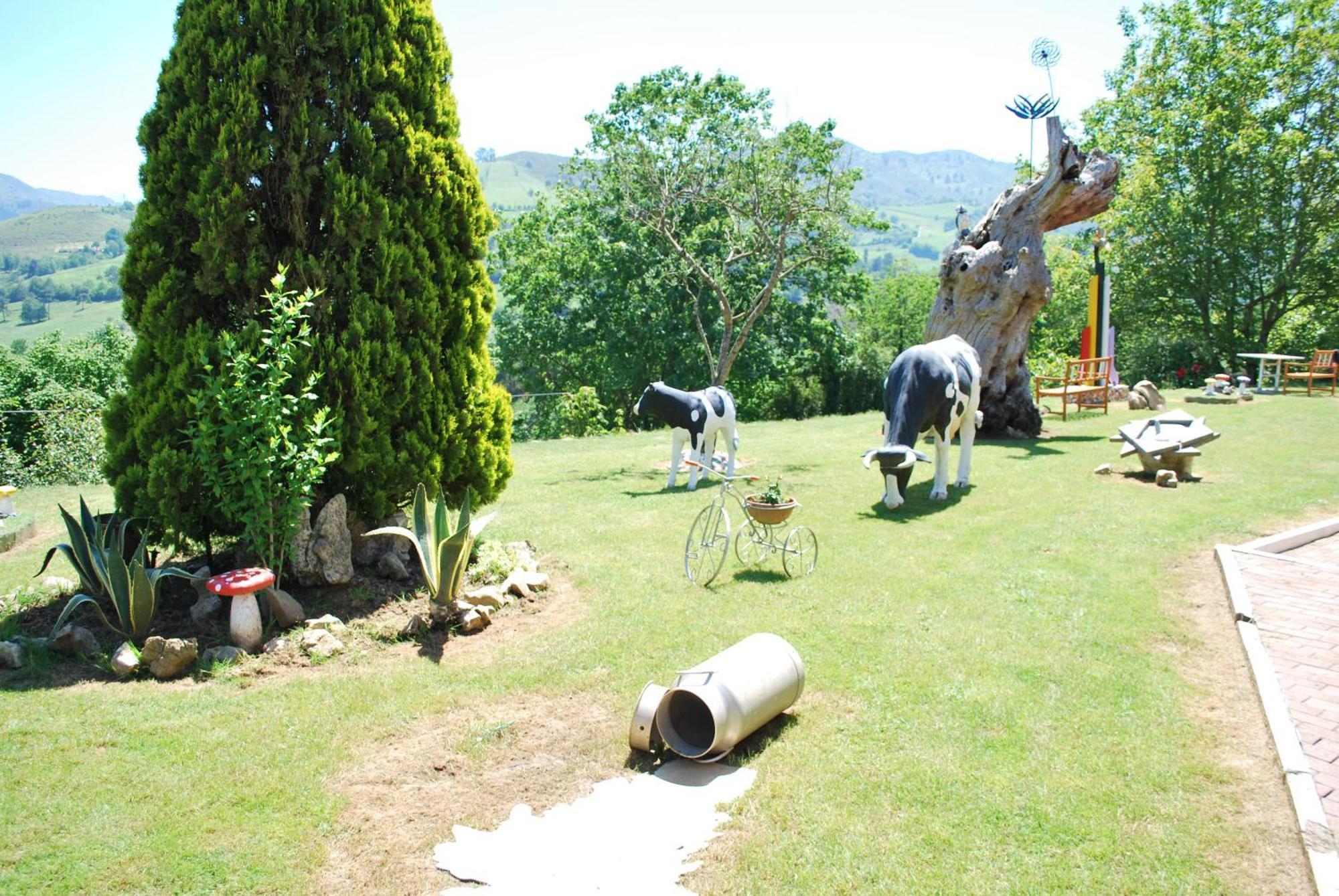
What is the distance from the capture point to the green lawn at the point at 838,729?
426 cm

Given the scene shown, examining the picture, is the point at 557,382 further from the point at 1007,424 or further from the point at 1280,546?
the point at 1280,546

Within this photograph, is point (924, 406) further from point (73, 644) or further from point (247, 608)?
point (73, 644)

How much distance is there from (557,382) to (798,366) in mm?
11156

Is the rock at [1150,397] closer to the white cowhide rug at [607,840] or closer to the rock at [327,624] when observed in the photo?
the white cowhide rug at [607,840]

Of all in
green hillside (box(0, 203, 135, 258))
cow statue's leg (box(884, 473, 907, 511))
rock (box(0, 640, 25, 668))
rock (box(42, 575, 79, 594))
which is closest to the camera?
rock (box(0, 640, 25, 668))

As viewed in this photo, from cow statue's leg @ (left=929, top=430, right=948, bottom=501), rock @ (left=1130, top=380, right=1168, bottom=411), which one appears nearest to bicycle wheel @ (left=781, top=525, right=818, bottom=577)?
cow statue's leg @ (left=929, top=430, right=948, bottom=501)

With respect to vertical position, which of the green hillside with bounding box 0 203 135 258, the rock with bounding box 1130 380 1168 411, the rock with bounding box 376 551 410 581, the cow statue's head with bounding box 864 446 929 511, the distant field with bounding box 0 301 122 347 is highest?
the green hillside with bounding box 0 203 135 258

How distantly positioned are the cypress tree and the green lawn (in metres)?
1.99

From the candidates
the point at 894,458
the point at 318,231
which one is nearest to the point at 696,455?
the point at 894,458

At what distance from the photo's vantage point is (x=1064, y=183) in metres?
17.7

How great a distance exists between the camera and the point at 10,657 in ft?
20.9

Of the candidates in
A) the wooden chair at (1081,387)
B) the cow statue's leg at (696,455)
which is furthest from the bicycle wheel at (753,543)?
the wooden chair at (1081,387)

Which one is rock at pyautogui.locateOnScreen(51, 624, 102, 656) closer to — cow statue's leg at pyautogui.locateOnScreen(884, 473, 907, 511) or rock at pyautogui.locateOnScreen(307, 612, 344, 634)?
rock at pyautogui.locateOnScreen(307, 612, 344, 634)

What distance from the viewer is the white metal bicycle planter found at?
8.16 m
